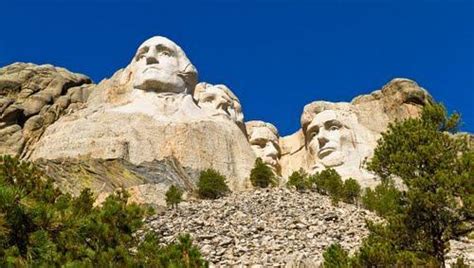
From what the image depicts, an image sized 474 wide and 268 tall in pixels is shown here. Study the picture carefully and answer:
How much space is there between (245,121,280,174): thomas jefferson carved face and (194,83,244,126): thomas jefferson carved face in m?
1.73

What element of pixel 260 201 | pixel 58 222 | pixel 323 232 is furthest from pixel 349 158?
pixel 58 222

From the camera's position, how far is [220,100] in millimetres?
39625

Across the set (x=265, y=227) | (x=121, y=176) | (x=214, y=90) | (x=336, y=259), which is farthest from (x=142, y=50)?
(x=336, y=259)

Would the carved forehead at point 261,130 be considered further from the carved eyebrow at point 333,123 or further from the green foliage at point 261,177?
the green foliage at point 261,177

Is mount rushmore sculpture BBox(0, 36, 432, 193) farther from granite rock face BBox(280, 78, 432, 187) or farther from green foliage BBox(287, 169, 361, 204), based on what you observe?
green foliage BBox(287, 169, 361, 204)

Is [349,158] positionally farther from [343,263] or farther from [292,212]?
[343,263]

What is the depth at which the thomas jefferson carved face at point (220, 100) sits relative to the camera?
129ft

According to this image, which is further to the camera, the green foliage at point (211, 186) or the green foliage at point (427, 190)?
the green foliage at point (211, 186)

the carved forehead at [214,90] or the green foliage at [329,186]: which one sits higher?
the carved forehead at [214,90]

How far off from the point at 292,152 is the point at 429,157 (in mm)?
25188

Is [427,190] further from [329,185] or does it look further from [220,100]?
[220,100]

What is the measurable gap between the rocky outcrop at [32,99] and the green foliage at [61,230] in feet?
60.3

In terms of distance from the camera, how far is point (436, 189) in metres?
17.3

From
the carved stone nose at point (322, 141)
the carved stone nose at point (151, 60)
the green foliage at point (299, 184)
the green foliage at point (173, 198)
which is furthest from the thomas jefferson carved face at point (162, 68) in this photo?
the green foliage at point (173, 198)
